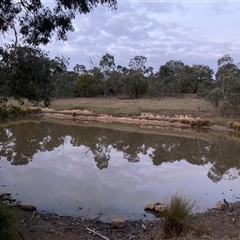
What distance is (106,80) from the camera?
45.6 meters

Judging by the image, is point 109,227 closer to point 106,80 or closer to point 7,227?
point 7,227

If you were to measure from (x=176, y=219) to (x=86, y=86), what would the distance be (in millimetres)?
39544

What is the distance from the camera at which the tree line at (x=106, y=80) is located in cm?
632

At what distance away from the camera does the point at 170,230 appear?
4449 millimetres

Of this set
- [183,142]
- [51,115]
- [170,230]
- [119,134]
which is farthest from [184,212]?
[51,115]

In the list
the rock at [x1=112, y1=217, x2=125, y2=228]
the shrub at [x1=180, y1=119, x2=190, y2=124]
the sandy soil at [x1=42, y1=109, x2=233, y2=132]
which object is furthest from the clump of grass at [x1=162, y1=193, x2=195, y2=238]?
the shrub at [x1=180, y1=119, x2=190, y2=124]

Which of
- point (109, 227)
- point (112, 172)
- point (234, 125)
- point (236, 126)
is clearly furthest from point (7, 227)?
point (234, 125)

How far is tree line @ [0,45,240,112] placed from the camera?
6.32m

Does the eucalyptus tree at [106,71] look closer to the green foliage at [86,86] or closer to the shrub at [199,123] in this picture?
the green foliage at [86,86]

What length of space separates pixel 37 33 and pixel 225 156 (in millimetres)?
9853

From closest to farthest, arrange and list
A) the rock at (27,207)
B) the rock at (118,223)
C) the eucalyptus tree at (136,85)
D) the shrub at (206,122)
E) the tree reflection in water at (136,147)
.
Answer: the rock at (118,223) → the rock at (27,207) → the tree reflection in water at (136,147) → the shrub at (206,122) → the eucalyptus tree at (136,85)

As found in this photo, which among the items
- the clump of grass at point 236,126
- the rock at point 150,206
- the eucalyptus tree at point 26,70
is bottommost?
the clump of grass at point 236,126

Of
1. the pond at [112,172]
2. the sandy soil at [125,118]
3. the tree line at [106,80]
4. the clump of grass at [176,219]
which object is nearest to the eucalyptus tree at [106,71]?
the tree line at [106,80]

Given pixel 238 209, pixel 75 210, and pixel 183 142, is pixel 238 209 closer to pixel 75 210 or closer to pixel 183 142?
pixel 75 210
